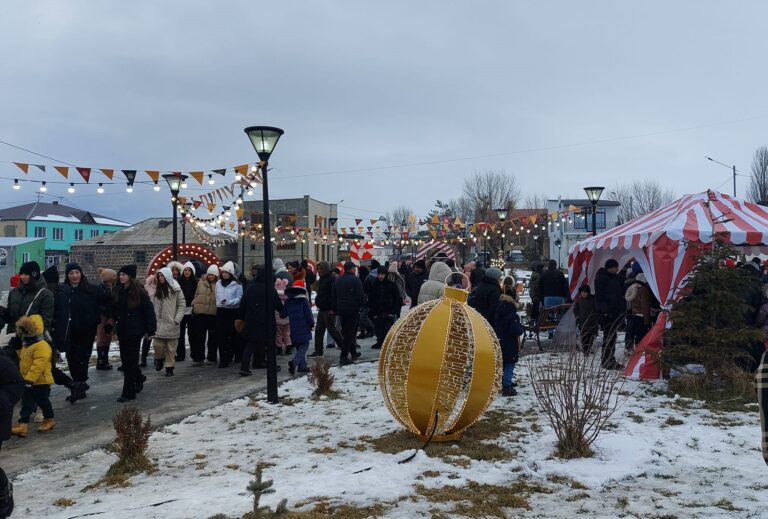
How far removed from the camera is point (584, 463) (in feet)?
17.7

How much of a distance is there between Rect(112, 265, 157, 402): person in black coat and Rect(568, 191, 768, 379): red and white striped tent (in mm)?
7455

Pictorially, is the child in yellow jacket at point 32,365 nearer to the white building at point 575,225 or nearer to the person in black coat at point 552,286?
the person in black coat at point 552,286

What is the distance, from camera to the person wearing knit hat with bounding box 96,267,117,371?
9.99 meters

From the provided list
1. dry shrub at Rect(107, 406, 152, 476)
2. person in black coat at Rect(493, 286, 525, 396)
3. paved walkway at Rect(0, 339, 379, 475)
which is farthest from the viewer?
person in black coat at Rect(493, 286, 525, 396)

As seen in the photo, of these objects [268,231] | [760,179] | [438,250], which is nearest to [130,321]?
[268,231]

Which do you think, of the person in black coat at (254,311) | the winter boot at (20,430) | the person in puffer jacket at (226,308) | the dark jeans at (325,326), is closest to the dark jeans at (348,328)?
the dark jeans at (325,326)

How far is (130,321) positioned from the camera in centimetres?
820

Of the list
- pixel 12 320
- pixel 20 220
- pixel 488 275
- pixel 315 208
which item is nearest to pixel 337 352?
pixel 488 275

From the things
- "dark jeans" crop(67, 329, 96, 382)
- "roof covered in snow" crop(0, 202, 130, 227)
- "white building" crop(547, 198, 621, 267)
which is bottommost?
"dark jeans" crop(67, 329, 96, 382)

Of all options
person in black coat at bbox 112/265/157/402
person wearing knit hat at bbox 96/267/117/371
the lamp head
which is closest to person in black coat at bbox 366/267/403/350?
the lamp head

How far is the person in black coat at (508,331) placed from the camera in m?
8.01

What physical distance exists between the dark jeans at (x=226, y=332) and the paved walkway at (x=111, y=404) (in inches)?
11.3

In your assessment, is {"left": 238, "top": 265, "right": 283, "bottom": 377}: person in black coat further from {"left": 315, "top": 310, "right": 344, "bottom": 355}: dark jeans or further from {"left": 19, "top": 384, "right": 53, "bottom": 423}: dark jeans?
{"left": 19, "top": 384, "right": 53, "bottom": 423}: dark jeans

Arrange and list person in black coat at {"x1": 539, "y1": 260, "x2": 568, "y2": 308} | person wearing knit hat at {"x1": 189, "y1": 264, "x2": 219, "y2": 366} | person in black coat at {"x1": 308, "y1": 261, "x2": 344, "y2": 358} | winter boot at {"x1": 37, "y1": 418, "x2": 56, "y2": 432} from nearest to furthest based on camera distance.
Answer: winter boot at {"x1": 37, "y1": 418, "x2": 56, "y2": 432}, person wearing knit hat at {"x1": 189, "y1": 264, "x2": 219, "y2": 366}, person in black coat at {"x1": 308, "y1": 261, "x2": 344, "y2": 358}, person in black coat at {"x1": 539, "y1": 260, "x2": 568, "y2": 308}
